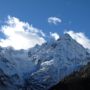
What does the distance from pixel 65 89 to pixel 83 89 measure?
9404mm

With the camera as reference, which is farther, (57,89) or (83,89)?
(57,89)

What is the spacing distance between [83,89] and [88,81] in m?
20.4

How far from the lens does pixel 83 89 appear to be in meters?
178

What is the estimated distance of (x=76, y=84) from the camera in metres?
190

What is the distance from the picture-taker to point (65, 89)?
184m

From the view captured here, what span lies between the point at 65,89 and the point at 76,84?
8824 mm

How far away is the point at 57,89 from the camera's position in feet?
624

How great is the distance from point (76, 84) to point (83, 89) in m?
12.9

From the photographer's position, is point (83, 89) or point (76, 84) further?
point (76, 84)

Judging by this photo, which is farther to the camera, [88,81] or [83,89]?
[88,81]

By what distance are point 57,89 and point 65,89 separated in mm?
7543

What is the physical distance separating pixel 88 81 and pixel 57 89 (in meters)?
16.7
